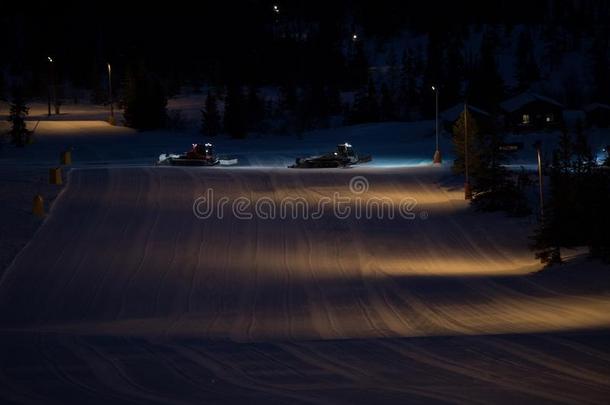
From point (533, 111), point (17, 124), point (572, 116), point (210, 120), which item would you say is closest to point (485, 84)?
point (533, 111)

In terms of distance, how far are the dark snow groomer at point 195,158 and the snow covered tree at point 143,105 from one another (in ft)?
54.3

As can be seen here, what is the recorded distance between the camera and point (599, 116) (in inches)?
2704

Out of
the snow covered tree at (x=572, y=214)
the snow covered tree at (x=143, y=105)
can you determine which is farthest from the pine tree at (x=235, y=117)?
the snow covered tree at (x=572, y=214)

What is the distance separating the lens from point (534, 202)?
33.6m

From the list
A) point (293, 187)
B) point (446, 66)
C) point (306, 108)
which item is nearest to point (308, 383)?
point (293, 187)

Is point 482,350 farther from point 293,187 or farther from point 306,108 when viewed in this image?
point 306,108

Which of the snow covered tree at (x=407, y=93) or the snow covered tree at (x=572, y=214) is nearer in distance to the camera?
the snow covered tree at (x=572, y=214)

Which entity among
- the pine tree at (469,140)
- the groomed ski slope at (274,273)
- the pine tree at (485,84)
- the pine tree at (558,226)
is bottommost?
the groomed ski slope at (274,273)

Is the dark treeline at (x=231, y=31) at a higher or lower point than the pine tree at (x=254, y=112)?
higher

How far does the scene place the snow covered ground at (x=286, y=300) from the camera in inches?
417

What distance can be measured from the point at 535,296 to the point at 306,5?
413ft

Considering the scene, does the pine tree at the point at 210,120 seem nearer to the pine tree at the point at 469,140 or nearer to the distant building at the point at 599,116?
the distant building at the point at 599,116

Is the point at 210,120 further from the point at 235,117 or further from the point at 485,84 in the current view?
the point at 485,84

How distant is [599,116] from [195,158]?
115 ft
